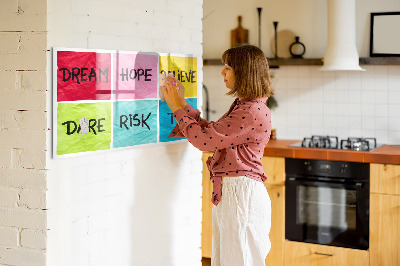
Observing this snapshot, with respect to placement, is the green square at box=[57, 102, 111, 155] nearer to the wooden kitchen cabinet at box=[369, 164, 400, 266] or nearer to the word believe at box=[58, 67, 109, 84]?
the word believe at box=[58, 67, 109, 84]

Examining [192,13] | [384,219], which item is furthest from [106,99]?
[384,219]

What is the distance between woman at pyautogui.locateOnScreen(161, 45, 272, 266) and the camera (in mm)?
2625

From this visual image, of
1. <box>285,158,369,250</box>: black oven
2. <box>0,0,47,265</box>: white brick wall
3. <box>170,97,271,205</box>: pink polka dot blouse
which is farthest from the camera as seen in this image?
<box>285,158,369,250</box>: black oven

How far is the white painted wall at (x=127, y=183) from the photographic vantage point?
89.6 inches

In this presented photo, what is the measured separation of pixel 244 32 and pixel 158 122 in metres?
2.55

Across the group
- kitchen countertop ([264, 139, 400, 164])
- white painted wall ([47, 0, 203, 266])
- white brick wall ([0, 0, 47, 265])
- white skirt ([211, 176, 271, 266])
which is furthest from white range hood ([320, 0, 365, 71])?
white brick wall ([0, 0, 47, 265])

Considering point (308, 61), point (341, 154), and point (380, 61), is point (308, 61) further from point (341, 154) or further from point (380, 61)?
point (341, 154)

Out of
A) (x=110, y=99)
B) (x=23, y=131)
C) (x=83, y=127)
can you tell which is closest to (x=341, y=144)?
(x=110, y=99)

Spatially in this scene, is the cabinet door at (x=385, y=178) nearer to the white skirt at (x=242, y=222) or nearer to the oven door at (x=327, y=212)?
Result: the oven door at (x=327, y=212)

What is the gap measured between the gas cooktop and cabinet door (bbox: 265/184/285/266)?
384 millimetres

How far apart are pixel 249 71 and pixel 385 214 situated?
76.0 inches

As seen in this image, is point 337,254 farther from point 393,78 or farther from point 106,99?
point 106,99

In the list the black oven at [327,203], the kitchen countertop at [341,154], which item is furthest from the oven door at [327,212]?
the kitchen countertop at [341,154]

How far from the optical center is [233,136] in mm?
2611
